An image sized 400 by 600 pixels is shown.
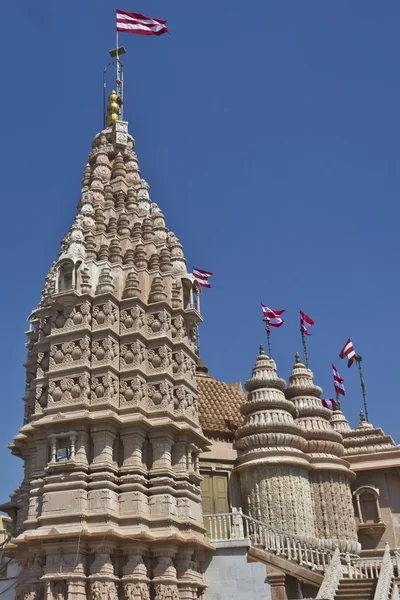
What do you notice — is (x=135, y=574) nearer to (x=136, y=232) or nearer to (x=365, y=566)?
(x=365, y=566)

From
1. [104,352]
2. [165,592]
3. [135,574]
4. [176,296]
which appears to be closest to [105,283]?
[104,352]

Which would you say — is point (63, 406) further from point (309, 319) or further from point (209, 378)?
point (309, 319)

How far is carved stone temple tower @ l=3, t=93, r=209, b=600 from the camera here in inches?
749

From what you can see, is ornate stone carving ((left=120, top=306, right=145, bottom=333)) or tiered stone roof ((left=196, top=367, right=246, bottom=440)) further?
tiered stone roof ((left=196, top=367, right=246, bottom=440))

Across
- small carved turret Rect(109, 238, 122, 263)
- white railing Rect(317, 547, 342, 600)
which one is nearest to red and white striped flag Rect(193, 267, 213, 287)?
small carved turret Rect(109, 238, 122, 263)

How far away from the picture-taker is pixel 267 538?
2192cm

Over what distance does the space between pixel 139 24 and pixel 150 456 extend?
55.0 ft

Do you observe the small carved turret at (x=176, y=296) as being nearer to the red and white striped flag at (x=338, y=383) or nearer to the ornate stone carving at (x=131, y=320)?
the ornate stone carving at (x=131, y=320)

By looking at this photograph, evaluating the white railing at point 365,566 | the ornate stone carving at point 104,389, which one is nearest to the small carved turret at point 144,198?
the ornate stone carving at point 104,389

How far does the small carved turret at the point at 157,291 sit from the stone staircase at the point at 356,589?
1016 cm

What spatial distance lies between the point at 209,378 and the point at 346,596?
37.2ft

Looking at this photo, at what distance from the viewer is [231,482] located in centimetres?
2555

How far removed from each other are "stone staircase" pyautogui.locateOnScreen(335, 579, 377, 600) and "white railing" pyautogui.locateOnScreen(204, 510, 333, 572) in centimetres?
167

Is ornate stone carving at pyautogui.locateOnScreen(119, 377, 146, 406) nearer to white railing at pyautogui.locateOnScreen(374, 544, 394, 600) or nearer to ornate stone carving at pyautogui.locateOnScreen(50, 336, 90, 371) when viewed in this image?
ornate stone carving at pyautogui.locateOnScreen(50, 336, 90, 371)
